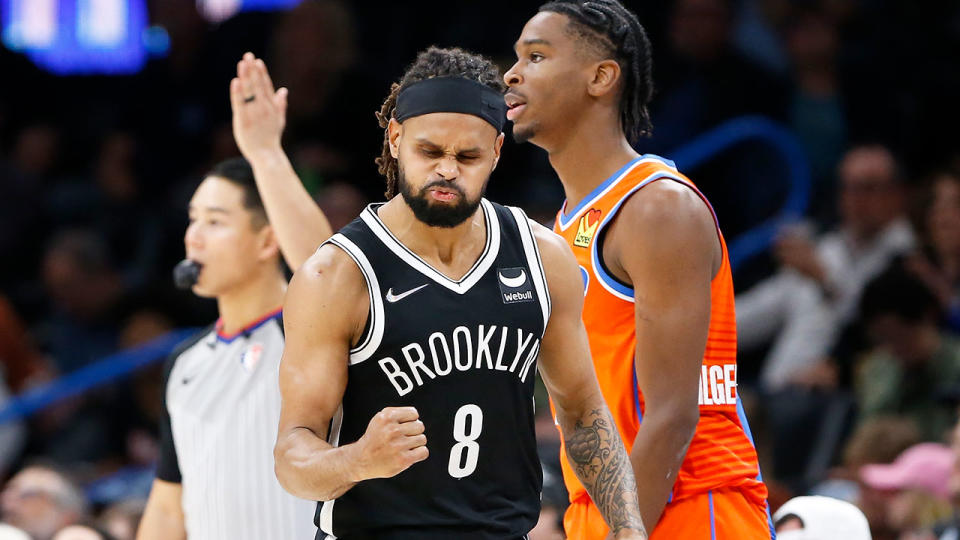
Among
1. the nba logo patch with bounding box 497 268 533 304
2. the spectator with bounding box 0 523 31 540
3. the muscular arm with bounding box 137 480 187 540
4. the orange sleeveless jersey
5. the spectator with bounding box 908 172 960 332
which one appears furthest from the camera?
the spectator with bounding box 908 172 960 332

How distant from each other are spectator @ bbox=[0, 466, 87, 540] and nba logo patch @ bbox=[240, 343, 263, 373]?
6.23ft

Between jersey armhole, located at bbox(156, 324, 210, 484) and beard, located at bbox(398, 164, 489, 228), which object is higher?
beard, located at bbox(398, 164, 489, 228)

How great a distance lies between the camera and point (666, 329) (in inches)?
157

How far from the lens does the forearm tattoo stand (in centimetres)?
366

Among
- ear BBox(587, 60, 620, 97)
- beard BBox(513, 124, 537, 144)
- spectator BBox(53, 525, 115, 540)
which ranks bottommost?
spectator BBox(53, 525, 115, 540)

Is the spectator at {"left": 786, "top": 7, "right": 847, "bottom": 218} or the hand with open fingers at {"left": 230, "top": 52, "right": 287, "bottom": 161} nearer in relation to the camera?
the hand with open fingers at {"left": 230, "top": 52, "right": 287, "bottom": 161}

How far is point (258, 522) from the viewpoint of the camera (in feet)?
15.7

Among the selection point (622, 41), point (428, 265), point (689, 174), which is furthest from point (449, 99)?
point (689, 174)

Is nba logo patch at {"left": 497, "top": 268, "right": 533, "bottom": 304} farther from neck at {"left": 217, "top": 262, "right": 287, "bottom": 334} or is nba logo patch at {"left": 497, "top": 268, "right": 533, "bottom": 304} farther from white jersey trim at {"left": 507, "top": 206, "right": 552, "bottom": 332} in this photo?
neck at {"left": 217, "top": 262, "right": 287, "bottom": 334}

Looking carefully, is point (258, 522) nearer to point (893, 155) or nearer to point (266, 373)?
point (266, 373)

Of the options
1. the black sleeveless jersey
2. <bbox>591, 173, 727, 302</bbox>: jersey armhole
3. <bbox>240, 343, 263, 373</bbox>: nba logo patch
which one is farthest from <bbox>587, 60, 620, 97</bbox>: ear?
<bbox>240, 343, 263, 373</bbox>: nba logo patch

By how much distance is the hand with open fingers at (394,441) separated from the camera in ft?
10.1

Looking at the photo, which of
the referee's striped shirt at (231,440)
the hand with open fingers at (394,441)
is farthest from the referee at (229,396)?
the hand with open fingers at (394,441)

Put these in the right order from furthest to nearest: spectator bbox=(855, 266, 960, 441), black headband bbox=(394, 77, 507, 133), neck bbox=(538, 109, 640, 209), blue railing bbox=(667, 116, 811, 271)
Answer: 1. blue railing bbox=(667, 116, 811, 271)
2. spectator bbox=(855, 266, 960, 441)
3. neck bbox=(538, 109, 640, 209)
4. black headband bbox=(394, 77, 507, 133)
